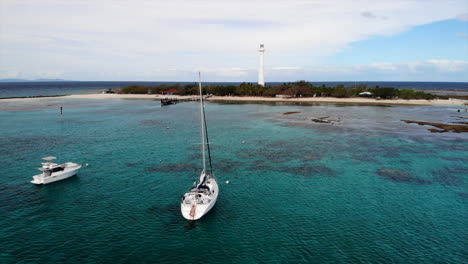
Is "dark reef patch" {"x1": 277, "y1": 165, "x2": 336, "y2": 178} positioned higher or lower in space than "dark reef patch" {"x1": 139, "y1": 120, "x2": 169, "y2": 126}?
lower

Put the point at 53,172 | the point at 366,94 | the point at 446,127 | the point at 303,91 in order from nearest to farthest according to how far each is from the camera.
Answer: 1. the point at 53,172
2. the point at 446,127
3. the point at 366,94
4. the point at 303,91

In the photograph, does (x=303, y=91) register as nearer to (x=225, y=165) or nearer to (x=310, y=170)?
(x=310, y=170)

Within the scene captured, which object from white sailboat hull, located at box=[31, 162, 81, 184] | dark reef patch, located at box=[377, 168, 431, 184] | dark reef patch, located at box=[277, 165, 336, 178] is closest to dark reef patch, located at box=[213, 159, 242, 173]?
dark reef patch, located at box=[277, 165, 336, 178]

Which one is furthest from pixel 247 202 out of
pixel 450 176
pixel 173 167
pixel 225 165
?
pixel 450 176

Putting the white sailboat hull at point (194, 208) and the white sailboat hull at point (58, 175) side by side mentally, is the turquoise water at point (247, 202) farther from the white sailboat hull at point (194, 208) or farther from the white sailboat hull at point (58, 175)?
the white sailboat hull at point (58, 175)

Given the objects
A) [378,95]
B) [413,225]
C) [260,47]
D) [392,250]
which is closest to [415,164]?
[413,225]

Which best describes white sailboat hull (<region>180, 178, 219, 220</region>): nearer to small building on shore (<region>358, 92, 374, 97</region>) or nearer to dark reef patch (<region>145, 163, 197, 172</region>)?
dark reef patch (<region>145, 163, 197, 172</region>)
